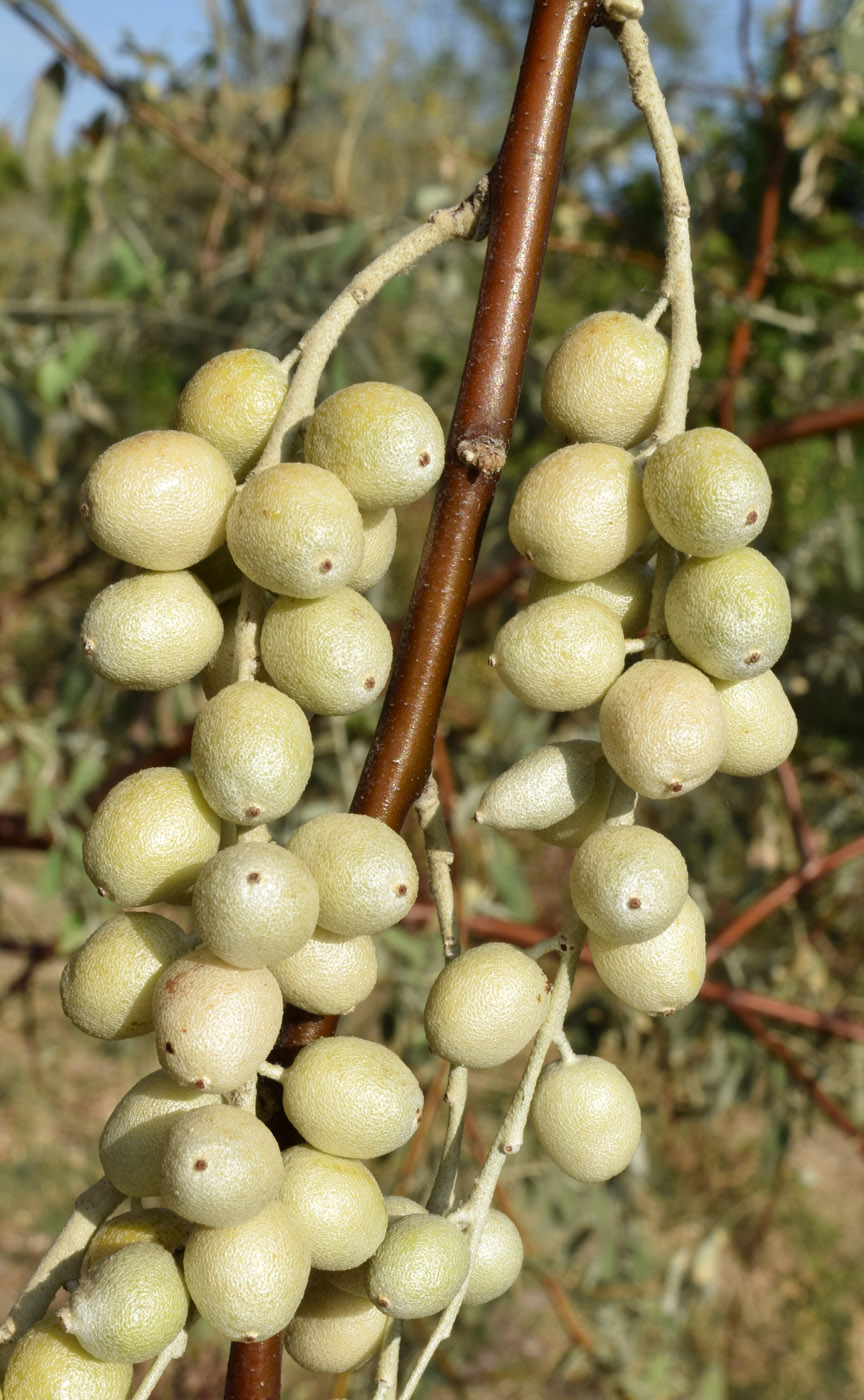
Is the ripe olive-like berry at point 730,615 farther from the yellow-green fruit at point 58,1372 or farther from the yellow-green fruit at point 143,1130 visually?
the yellow-green fruit at point 58,1372

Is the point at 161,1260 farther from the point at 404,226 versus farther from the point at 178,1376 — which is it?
the point at 178,1376

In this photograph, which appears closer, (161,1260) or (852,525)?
(161,1260)

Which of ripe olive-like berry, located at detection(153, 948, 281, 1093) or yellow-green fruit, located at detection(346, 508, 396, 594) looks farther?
yellow-green fruit, located at detection(346, 508, 396, 594)

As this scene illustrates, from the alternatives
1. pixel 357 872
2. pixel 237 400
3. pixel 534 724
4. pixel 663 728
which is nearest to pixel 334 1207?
pixel 357 872

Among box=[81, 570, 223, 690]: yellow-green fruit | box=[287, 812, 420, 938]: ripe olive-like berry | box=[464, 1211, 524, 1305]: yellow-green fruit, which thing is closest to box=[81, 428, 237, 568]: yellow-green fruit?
box=[81, 570, 223, 690]: yellow-green fruit

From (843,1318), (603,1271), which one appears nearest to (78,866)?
(603,1271)

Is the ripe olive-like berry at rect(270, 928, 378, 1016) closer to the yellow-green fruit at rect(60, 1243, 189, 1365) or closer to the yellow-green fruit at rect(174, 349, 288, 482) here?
the yellow-green fruit at rect(60, 1243, 189, 1365)
